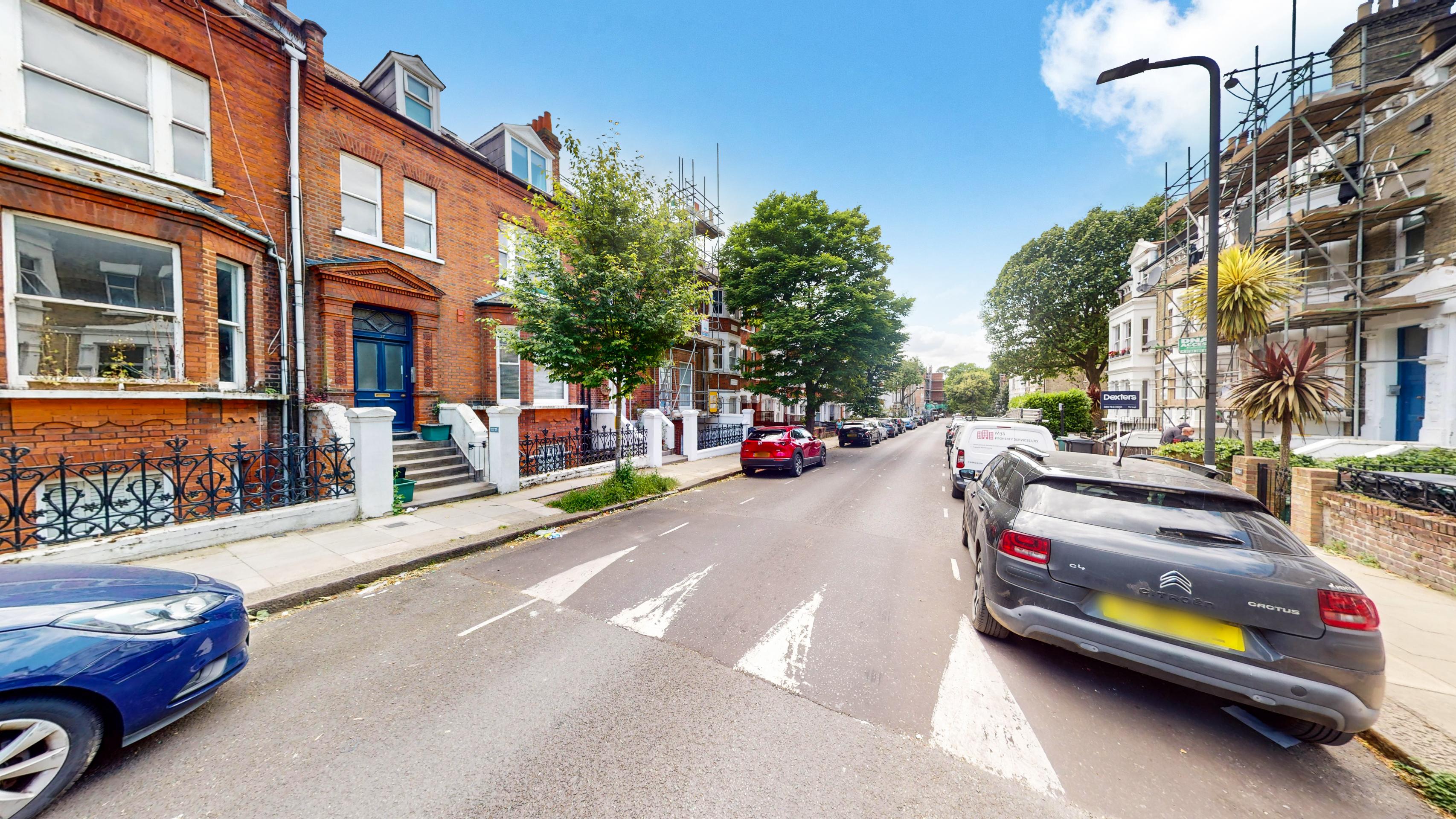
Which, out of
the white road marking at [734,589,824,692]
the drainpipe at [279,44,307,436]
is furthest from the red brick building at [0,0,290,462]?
the white road marking at [734,589,824,692]

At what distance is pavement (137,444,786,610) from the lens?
16.6 ft

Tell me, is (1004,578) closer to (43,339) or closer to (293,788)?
(293,788)

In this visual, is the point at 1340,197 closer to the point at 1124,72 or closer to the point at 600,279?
the point at 1124,72

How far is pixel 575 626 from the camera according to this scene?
14.1ft

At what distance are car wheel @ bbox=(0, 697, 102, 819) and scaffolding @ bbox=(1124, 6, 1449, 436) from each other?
46.6 feet

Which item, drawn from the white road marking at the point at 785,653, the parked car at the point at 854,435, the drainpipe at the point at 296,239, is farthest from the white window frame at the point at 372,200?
the parked car at the point at 854,435

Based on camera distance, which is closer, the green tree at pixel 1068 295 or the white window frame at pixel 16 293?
the white window frame at pixel 16 293

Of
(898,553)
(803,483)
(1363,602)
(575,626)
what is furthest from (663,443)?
(1363,602)

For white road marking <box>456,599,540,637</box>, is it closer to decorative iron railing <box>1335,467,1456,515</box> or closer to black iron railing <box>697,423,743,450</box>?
decorative iron railing <box>1335,467,1456,515</box>

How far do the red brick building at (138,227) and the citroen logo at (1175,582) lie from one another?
11.4 metres

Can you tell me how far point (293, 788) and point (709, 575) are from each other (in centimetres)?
376

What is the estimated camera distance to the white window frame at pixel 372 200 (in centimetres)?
1005

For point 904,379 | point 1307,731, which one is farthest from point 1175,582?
point 904,379

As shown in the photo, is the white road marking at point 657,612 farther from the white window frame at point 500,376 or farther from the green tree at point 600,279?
the white window frame at point 500,376
